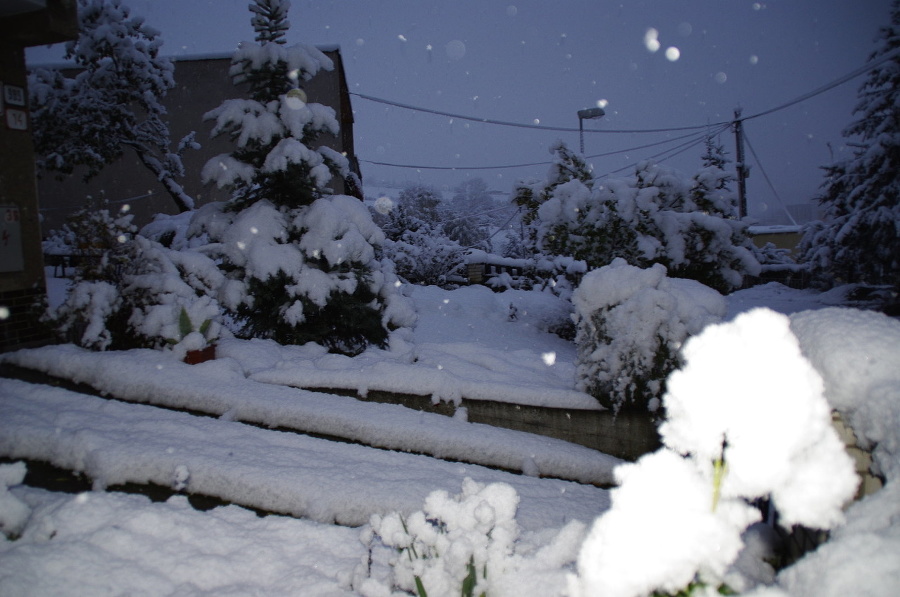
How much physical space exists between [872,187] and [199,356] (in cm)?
1605

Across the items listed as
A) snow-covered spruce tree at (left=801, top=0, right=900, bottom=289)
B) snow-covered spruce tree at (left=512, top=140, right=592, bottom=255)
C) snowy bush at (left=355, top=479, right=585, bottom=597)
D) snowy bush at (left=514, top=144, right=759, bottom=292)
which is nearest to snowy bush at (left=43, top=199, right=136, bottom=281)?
snowy bush at (left=355, top=479, right=585, bottom=597)

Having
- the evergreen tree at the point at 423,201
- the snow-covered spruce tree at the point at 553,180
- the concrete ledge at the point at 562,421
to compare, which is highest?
the evergreen tree at the point at 423,201

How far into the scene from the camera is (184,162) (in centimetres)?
1512

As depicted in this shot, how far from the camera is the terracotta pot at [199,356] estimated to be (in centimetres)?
421

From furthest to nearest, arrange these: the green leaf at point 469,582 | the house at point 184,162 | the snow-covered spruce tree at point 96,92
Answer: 1. the house at point 184,162
2. the snow-covered spruce tree at point 96,92
3. the green leaf at point 469,582

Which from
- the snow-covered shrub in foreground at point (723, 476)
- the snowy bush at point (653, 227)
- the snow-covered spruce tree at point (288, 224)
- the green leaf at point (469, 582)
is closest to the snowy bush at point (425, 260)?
the snowy bush at point (653, 227)

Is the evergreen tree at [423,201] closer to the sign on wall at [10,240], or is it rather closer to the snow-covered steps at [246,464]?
the sign on wall at [10,240]

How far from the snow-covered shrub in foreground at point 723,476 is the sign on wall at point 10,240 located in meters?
6.01

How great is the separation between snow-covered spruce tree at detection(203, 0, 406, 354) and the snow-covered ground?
0.42 m

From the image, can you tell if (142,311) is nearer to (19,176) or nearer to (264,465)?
(19,176)

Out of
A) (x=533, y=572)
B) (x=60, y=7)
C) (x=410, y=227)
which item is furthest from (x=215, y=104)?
(x=533, y=572)

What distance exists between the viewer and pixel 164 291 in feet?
15.1

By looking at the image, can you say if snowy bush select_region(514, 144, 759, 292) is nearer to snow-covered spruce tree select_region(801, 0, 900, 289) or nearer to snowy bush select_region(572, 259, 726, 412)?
snowy bush select_region(572, 259, 726, 412)

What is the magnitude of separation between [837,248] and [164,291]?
52.0ft
